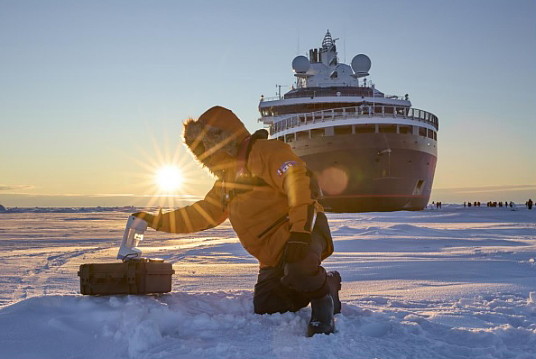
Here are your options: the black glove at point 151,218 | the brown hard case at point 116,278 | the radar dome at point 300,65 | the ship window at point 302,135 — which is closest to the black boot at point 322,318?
the brown hard case at point 116,278

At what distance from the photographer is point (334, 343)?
8.81ft

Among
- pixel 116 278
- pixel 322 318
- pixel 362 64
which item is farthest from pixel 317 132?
pixel 322 318

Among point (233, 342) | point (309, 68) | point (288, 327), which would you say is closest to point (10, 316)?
point (233, 342)

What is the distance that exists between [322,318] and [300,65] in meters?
40.3

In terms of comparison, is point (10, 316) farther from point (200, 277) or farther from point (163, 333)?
point (200, 277)

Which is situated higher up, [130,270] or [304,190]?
[304,190]

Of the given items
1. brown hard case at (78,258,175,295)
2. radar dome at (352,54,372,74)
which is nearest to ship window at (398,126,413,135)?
radar dome at (352,54,372,74)

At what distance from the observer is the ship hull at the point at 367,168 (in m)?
26.7

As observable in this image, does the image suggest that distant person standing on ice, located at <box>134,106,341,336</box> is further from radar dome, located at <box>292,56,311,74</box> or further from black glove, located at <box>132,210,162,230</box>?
radar dome, located at <box>292,56,311,74</box>

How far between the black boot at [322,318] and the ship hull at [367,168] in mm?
24106

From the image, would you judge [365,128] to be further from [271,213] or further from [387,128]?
[271,213]

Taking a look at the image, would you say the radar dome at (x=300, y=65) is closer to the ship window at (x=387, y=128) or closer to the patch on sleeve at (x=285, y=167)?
the ship window at (x=387, y=128)

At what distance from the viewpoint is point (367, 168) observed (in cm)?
2666

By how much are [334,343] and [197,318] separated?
891mm
